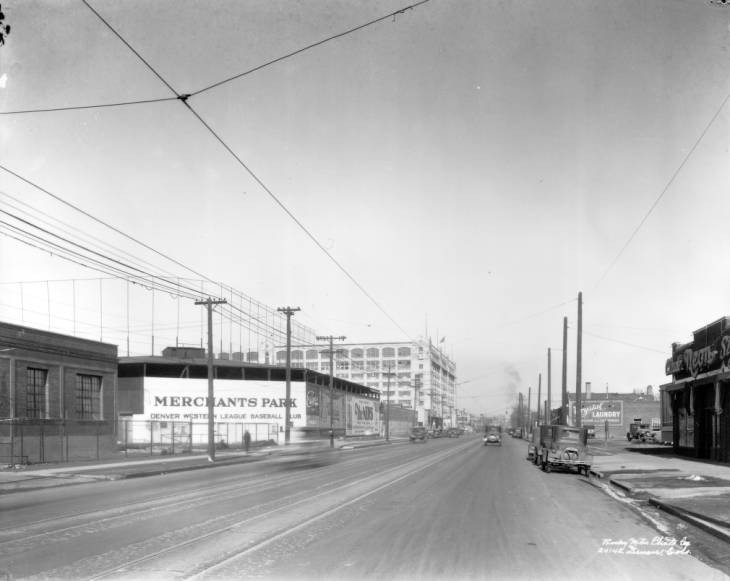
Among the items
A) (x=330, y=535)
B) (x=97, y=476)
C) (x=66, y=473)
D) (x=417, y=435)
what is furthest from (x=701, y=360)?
(x=417, y=435)

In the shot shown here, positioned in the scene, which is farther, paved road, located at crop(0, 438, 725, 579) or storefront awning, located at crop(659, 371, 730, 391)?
storefront awning, located at crop(659, 371, 730, 391)

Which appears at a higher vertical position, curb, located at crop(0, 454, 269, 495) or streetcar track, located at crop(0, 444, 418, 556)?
streetcar track, located at crop(0, 444, 418, 556)

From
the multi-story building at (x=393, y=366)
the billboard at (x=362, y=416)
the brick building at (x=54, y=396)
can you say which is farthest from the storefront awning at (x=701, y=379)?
the multi-story building at (x=393, y=366)

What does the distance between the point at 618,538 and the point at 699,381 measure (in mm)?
29859

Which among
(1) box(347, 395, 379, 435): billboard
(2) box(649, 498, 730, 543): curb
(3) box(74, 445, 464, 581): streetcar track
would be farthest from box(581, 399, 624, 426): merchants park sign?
(3) box(74, 445, 464, 581): streetcar track

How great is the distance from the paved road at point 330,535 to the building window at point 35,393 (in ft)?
63.0

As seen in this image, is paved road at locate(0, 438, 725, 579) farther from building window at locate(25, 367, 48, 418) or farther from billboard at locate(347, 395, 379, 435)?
billboard at locate(347, 395, 379, 435)

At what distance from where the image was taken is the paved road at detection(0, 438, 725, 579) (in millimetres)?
8594

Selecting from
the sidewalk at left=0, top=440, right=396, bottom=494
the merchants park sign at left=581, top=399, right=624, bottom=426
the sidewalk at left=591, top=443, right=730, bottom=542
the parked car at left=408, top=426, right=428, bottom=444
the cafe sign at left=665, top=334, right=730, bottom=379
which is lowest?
the parked car at left=408, top=426, right=428, bottom=444

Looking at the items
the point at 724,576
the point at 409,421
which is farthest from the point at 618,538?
the point at 409,421

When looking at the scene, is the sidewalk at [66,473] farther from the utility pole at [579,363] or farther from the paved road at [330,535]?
the utility pole at [579,363]

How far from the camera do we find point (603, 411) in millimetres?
98875

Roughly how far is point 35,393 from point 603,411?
7882 centimetres

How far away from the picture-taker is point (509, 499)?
17.1 meters
